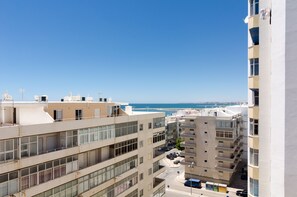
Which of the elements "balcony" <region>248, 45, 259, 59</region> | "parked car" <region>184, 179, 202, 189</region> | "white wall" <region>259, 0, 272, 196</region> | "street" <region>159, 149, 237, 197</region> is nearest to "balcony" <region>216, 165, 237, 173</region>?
"street" <region>159, 149, 237, 197</region>

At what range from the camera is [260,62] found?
1452 centimetres

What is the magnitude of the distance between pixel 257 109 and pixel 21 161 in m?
18.4

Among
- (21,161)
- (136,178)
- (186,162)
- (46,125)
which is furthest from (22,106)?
(186,162)

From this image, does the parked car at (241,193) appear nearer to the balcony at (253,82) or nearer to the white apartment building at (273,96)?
the white apartment building at (273,96)

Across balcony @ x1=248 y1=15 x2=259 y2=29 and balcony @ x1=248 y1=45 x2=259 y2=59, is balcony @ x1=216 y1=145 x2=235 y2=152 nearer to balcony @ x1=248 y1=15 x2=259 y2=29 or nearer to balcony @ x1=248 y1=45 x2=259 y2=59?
balcony @ x1=248 y1=45 x2=259 y2=59

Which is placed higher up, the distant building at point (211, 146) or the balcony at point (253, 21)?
the balcony at point (253, 21)

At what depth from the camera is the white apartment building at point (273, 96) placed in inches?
428

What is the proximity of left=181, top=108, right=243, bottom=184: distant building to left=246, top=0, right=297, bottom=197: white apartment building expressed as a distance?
47773 mm

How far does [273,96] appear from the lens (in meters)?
12.4

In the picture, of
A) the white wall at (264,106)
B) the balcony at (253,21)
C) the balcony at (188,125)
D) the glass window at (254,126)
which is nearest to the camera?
the white wall at (264,106)

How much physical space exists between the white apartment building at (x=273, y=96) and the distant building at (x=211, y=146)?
47.8m

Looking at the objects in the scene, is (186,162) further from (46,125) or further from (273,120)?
(273,120)

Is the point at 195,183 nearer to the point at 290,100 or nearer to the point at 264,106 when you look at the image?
the point at 264,106

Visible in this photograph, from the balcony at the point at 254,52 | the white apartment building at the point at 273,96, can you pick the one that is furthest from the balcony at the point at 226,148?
the balcony at the point at 254,52
